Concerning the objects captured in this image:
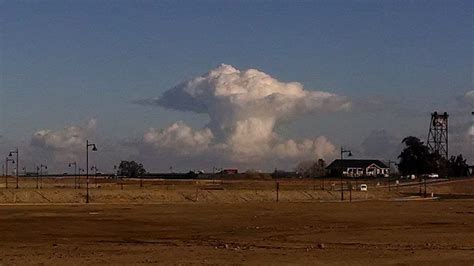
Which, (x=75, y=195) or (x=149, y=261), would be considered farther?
(x=75, y=195)

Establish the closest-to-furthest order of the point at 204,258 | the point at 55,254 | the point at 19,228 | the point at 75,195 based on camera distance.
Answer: the point at 204,258 → the point at 55,254 → the point at 19,228 → the point at 75,195

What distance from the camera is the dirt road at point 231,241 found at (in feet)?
88.1

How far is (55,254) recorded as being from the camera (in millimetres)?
28625

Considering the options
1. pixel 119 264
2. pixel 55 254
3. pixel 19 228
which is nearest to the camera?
pixel 119 264

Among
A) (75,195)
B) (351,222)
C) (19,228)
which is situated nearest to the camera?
(19,228)

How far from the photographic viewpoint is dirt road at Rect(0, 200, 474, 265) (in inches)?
1057

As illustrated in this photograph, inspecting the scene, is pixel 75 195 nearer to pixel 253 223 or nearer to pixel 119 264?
pixel 253 223

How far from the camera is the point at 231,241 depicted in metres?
35.6

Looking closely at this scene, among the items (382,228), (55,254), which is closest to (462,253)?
(55,254)

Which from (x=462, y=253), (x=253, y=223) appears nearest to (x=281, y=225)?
(x=253, y=223)

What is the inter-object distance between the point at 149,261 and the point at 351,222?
28912mm

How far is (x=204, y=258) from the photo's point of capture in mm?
26797

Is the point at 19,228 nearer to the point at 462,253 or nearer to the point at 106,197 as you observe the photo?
the point at 462,253

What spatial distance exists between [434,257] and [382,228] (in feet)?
62.8
